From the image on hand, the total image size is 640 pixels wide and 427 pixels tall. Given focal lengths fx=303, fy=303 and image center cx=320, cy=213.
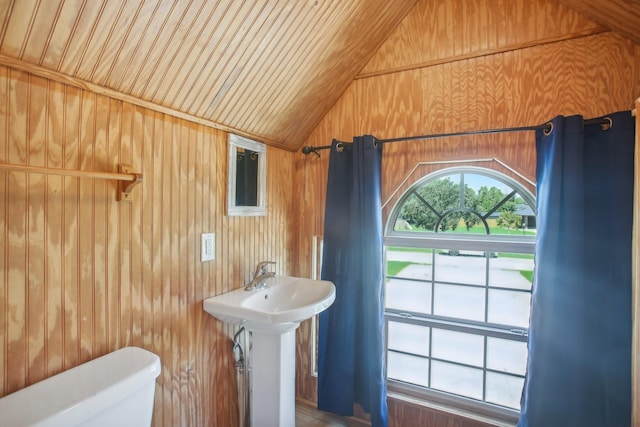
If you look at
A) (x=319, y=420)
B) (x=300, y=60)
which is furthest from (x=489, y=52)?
(x=319, y=420)

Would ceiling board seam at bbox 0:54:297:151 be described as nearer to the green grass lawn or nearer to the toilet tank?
the toilet tank

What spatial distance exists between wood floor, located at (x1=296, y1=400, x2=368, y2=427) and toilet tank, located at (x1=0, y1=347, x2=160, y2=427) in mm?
1219

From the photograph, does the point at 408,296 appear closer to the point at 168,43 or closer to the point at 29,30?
the point at 168,43

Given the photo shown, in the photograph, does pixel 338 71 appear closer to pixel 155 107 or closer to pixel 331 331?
pixel 155 107

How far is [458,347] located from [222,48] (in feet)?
6.80

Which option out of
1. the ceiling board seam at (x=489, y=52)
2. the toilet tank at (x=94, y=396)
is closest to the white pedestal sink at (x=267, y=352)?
the toilet tank at (x=94, y=396)

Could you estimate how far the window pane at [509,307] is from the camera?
173 cm

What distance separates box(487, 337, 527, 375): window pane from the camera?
173cm

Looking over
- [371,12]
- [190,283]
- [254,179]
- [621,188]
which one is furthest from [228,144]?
[621,188]

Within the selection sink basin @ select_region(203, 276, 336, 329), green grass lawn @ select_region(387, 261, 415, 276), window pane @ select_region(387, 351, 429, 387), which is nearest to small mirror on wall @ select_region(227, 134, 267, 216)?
sink basin @ select_region(203, 276, 336, 329)

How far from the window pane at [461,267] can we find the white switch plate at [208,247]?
4.41 ft

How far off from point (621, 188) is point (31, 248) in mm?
2305

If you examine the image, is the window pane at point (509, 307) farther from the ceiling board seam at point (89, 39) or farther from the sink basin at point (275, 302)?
the ceiling board seam at point (89, 39)

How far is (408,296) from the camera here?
6.61 feet
